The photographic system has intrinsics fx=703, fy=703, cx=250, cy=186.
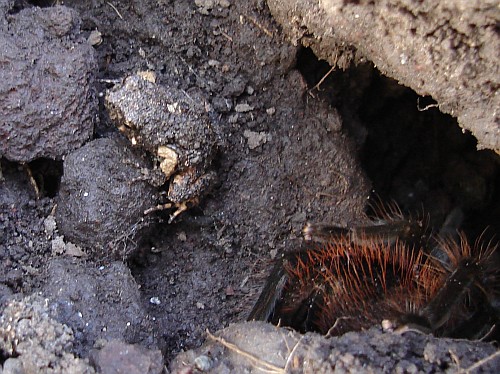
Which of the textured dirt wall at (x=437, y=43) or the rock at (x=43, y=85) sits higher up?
the textured dirt wall at (x=437, y=43)

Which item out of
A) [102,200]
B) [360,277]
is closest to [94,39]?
[102,200]

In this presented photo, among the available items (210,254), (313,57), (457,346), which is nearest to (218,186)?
(210,254)

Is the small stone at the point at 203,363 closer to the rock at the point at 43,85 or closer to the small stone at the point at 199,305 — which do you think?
the small stone at the point at 199,305

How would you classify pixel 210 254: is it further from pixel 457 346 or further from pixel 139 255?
pixel 457 346

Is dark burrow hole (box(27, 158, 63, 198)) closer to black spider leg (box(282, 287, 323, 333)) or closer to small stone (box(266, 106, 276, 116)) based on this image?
small stone (box(266, 106, 276, 116))

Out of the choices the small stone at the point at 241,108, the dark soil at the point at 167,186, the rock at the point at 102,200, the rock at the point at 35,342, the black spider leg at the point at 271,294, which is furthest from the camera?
the small stone at the point at 241,108

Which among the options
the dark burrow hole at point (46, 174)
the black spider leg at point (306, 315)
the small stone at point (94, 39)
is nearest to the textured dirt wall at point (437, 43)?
the small stone at point (94, 39)

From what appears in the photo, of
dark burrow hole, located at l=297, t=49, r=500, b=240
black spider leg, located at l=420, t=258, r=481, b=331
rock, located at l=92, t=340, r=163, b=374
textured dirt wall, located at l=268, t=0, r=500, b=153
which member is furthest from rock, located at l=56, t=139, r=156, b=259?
dark burrow hole, located at l=297, t=49, r=500, b=240
